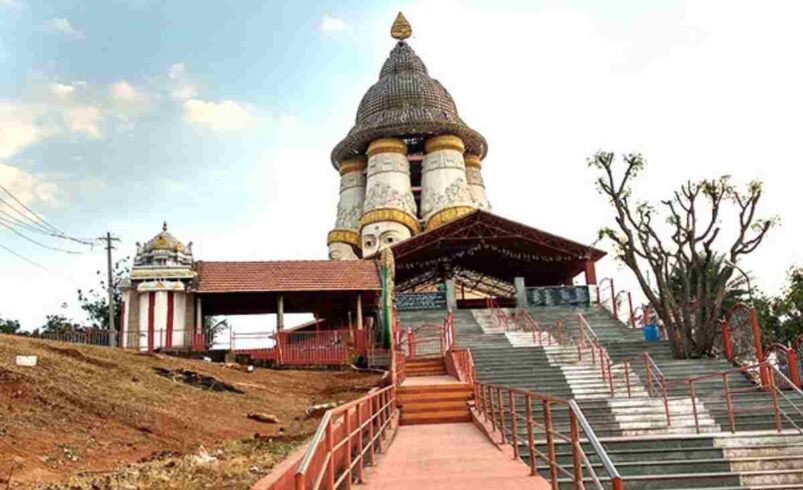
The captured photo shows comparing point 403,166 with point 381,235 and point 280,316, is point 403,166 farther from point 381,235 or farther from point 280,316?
point 280,316

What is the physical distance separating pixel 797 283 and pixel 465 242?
15.5 meters

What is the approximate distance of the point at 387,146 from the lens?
39.5 meters

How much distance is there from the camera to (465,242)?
30500mm

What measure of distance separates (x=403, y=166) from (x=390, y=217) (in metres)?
4.21

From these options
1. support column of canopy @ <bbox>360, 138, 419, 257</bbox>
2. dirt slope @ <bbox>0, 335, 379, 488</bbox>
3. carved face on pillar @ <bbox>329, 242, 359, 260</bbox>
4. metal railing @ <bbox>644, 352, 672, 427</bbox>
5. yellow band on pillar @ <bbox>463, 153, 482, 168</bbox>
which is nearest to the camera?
dirt slope @ <bbox>0, 335, 379, 488</bbox>

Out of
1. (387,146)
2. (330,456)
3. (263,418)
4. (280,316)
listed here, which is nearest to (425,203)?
(387,146)

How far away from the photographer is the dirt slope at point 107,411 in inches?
266

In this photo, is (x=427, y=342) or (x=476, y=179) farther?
(x=476, y=179)

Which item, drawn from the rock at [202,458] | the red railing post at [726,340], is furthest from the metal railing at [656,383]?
the rock at [202,458]

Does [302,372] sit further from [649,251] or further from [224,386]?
[649,251]

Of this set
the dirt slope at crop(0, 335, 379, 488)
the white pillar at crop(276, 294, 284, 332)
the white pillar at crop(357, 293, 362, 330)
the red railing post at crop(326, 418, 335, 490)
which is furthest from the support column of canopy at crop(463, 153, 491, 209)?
the red railing post at crop(326, 418, 335, 490)

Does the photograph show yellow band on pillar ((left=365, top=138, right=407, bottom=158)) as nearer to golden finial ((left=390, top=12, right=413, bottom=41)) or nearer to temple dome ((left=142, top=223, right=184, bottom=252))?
golden finial ((left=390, top=12, right=413, bottom=41))

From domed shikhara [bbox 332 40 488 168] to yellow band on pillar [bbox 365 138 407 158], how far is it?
0.33 metres

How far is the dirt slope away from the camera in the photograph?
6.77 metres
